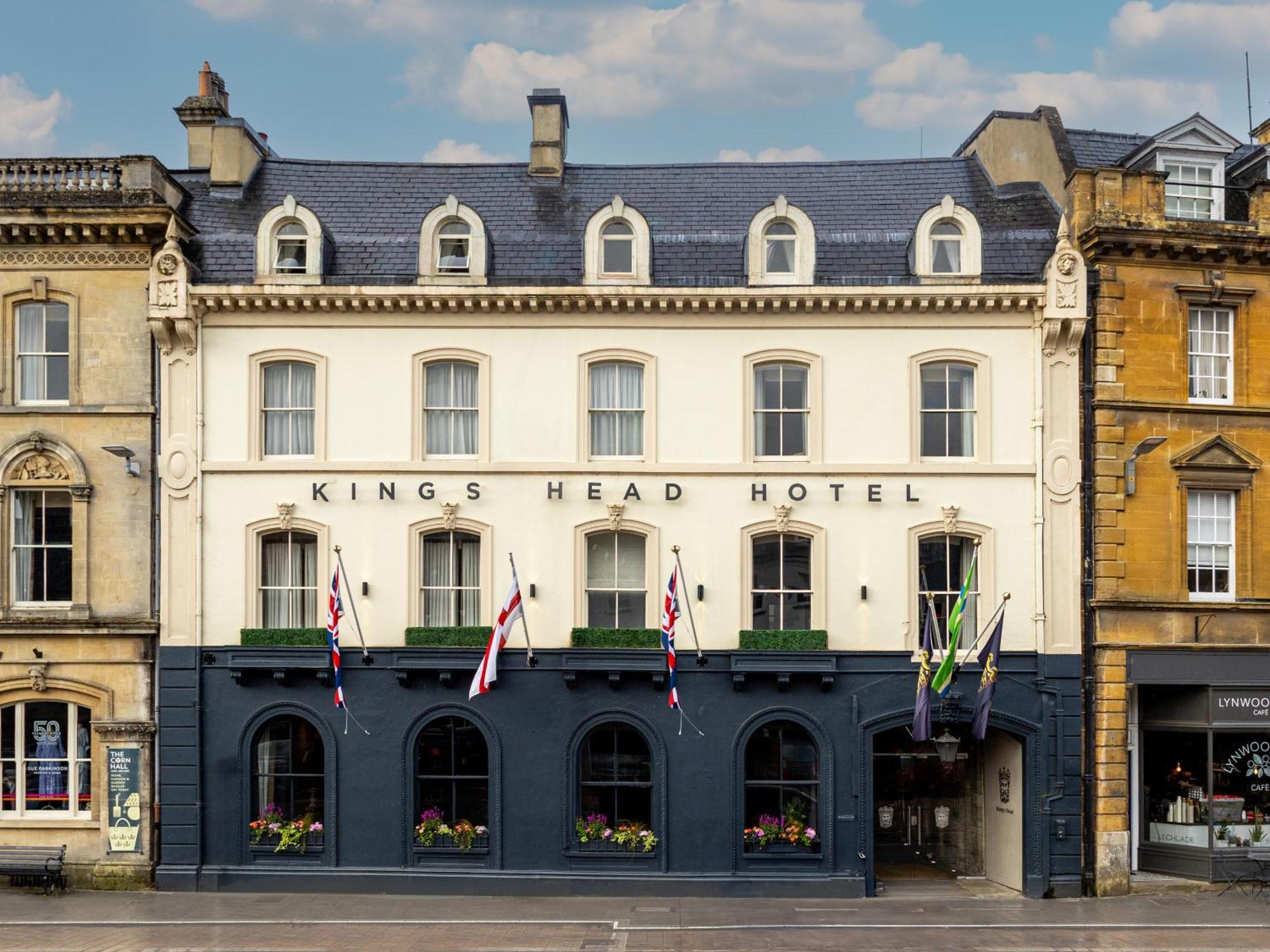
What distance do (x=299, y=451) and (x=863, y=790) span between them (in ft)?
41.2

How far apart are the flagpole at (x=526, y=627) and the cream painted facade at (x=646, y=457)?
17cm

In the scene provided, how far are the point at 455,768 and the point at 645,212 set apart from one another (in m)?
11.7

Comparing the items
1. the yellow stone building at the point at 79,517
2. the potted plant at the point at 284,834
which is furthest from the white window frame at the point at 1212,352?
the yellow stone building at the point at 79,517

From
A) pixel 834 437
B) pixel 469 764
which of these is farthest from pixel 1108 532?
pixel 469 764

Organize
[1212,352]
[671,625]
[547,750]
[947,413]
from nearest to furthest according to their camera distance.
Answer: [671,625]
[547,750]
[947,413]
[1212,352]

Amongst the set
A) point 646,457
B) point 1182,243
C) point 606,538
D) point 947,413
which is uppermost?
point 1182,243

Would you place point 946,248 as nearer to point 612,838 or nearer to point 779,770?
point 779,770

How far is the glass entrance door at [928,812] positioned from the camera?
83.0ft

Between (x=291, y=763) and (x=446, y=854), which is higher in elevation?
(x=291, y=763)

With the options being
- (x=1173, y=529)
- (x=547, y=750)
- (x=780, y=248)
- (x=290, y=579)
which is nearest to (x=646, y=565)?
(x=547, y=750)

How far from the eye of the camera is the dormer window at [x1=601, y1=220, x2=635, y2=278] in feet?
80.1

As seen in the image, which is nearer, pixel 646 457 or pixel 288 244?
pixel 646 457

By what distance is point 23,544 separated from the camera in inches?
942

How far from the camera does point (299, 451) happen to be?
79.5ft
